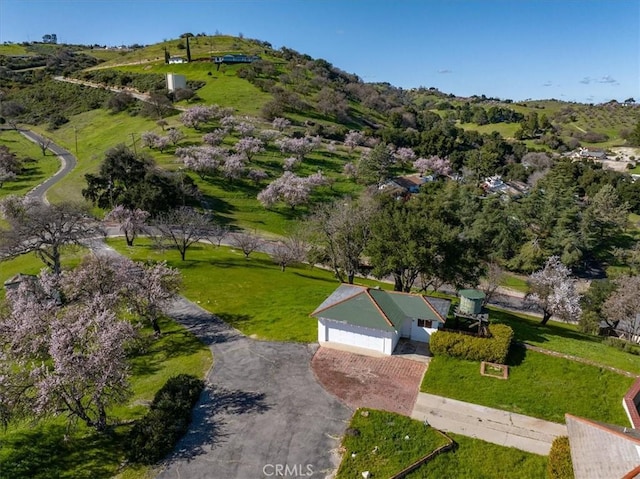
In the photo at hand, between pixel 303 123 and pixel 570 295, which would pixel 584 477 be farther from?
pixel 303 123

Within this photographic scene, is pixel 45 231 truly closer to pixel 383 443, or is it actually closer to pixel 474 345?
pixel 383 443

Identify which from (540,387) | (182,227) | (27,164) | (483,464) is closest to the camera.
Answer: (483,464)

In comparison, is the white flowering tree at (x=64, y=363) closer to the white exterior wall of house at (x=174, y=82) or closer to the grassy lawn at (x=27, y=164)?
the grassy lawn at (x=27, y=164)

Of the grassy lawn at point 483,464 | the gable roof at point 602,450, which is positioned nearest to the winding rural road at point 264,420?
the grassy lawn at point 483,464

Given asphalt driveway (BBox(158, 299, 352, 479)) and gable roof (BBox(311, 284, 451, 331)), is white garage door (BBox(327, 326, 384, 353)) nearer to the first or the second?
gable roof (BBox(311, 284, 451, 331))

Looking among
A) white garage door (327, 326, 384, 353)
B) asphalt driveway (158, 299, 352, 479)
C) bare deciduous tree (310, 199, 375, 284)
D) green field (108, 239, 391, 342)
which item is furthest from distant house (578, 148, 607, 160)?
asphalt driveway (158, 299, 352, 479)

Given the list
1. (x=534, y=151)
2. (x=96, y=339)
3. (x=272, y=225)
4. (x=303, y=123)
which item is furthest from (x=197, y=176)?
(x=534, y=151)

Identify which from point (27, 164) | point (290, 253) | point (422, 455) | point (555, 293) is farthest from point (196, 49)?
point (422, 455)
